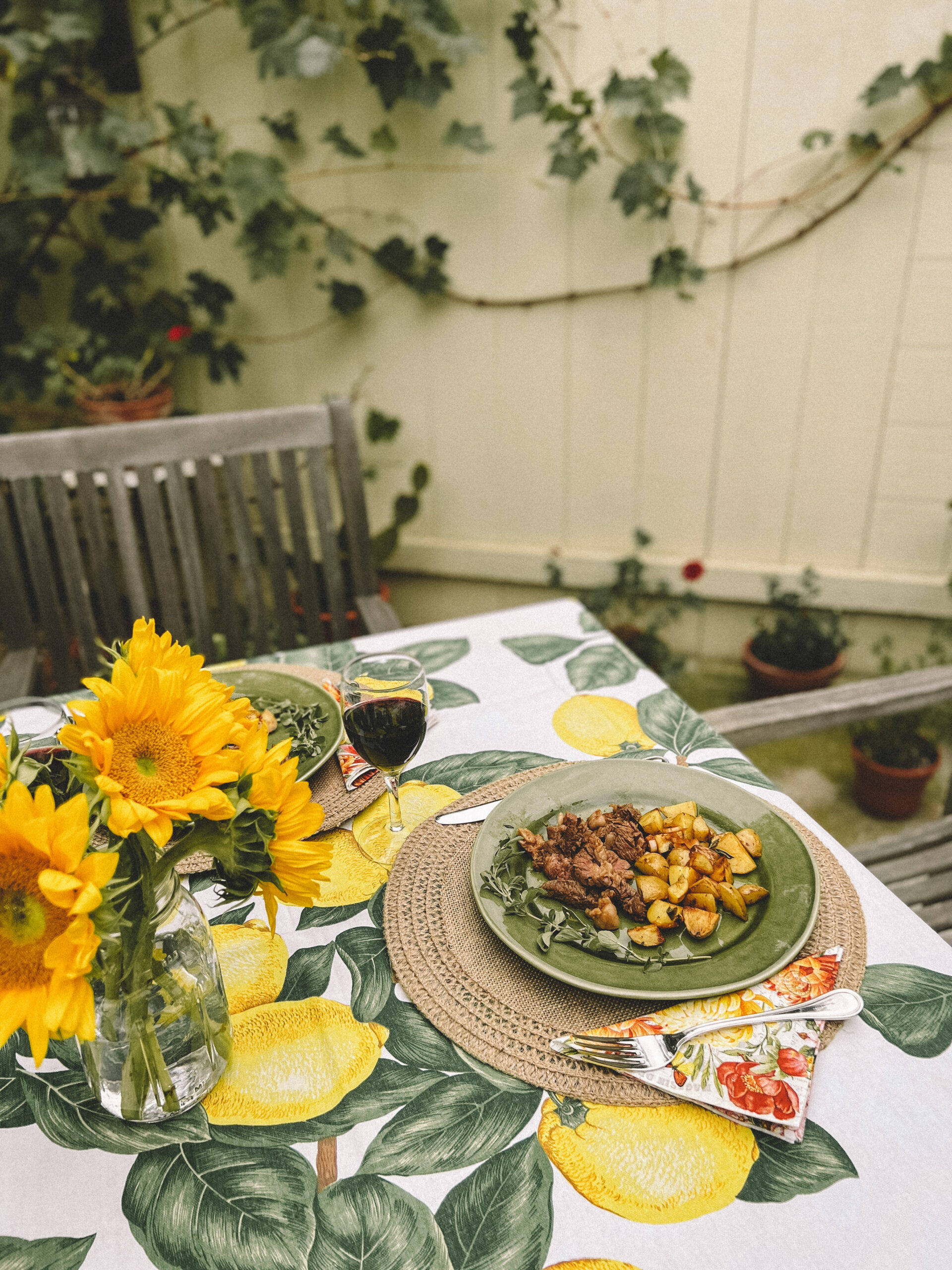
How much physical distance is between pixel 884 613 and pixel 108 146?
2.02m

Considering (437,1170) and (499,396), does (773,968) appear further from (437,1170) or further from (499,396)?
(499,396)

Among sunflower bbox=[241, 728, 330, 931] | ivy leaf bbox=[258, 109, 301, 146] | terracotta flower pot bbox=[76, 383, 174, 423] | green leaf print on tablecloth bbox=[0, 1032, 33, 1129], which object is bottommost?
green leaf print on tablecloth bbox=[0, 1032, 33, 1129]

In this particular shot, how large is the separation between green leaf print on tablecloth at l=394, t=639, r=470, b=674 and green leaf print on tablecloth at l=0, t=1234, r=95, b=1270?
0.65m

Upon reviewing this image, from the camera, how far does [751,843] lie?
69cm

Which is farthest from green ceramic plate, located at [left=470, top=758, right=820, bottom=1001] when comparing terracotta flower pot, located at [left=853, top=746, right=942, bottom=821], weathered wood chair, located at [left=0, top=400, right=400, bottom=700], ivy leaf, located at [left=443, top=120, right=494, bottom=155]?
ivy leaf, located at [left=443, top=120, right=494, bottom=155]

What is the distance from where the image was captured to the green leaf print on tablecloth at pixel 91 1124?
526mm

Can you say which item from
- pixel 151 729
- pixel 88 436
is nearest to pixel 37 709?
pixel 88 436

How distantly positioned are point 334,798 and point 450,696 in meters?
0.22

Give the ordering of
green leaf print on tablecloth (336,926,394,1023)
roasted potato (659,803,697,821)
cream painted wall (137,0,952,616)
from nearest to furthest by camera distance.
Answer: green leaf print on tablecloth (336,926,394,1023)
roasted potato (659,803,697,821)
cream painted wall (137,0,952,616)

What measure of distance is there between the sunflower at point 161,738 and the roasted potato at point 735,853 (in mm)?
381

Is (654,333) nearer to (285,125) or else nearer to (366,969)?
(285,125)

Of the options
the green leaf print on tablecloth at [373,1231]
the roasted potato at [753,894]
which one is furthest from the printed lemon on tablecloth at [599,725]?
the green leaf print on tablecloth at [373,1231]

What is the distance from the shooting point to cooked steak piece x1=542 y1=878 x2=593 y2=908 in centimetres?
65

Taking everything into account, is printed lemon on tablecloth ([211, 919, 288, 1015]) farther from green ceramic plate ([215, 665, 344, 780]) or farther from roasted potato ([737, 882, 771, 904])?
roasted potato ([737, 882, 771, 904])
